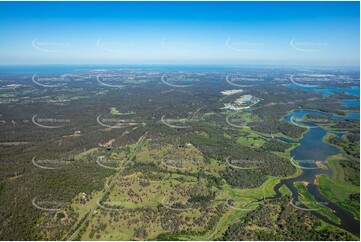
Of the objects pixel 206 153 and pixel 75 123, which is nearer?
pixel 206 153

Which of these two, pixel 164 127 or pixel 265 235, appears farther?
pixel 164 127

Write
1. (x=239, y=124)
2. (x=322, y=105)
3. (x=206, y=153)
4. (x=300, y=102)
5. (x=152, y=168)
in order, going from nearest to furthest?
(x=152, y=168) → (x=206, y=153) → (x=239, y=124) → (x=322, y=105) → (x=300, y=102)

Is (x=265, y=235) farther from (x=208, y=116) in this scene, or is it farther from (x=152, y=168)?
(x=208, y=116)

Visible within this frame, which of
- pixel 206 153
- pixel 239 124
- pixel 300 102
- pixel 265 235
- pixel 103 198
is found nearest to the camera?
pixel 265 235

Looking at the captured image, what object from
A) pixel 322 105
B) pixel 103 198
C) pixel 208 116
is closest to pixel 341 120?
pixel 322 105

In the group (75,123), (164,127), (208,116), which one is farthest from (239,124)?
(75,123)

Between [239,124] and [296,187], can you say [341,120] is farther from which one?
[296,187]

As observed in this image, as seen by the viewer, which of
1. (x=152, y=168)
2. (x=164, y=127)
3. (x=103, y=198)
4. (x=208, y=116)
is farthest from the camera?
(x=208, y=116)

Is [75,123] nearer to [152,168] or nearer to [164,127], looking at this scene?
[164,127]

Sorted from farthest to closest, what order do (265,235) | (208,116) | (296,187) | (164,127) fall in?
(208,116)
(164,127)
(296,187)
(265,235)
